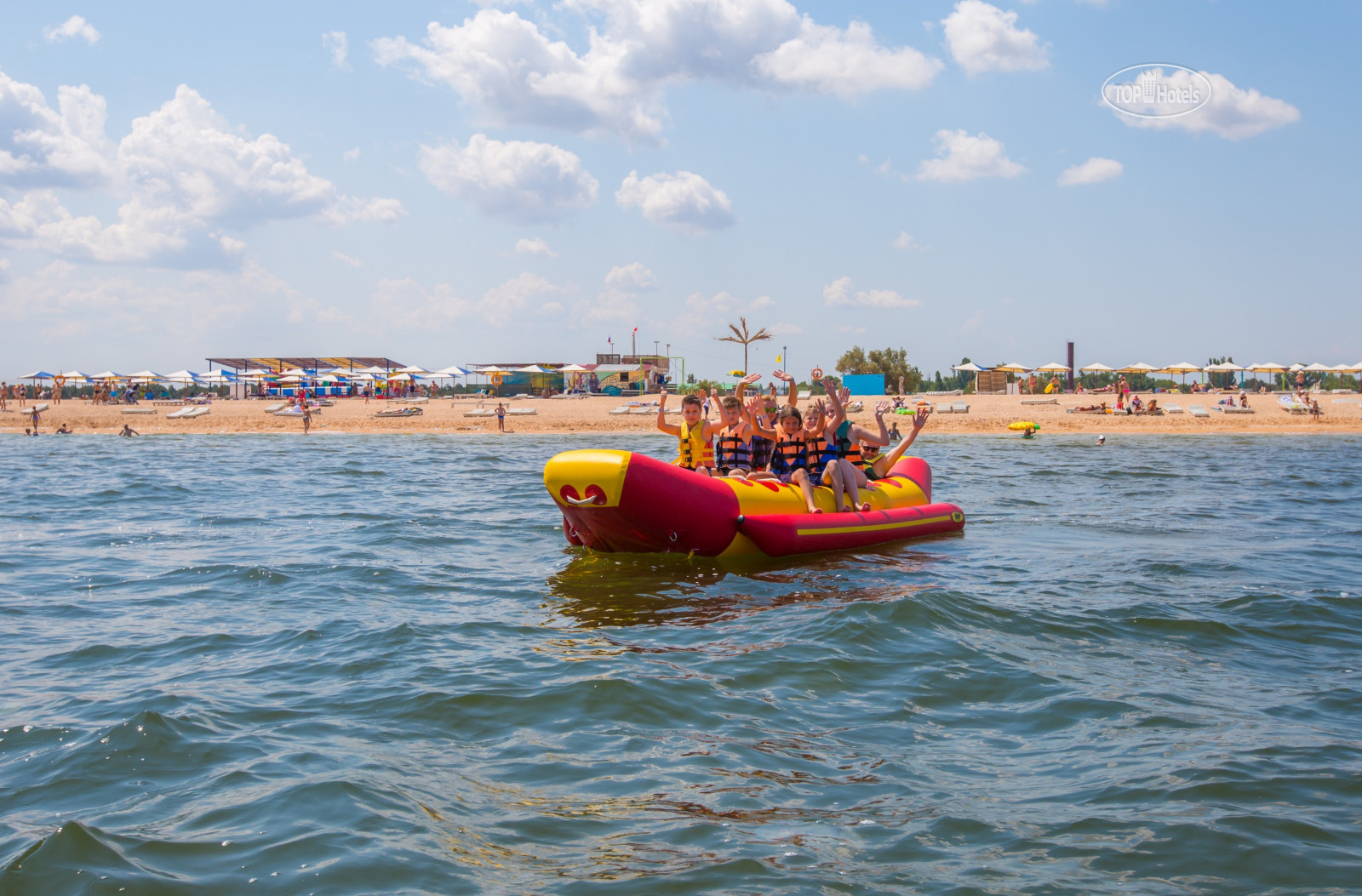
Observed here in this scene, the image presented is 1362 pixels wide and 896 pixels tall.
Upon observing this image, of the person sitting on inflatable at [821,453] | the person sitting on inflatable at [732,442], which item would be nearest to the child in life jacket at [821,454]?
the person sitting on inflatable at [821,453]

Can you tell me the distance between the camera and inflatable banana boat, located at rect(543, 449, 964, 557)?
6.94 metres

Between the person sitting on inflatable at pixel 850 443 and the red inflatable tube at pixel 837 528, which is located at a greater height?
the person sitting on inflatable at pixel 850 443

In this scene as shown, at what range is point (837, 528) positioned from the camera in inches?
319

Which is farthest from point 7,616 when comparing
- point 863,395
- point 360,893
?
point 863,395

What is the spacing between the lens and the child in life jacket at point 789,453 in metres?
8.26

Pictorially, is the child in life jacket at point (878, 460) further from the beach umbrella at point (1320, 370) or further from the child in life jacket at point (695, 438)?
the beach umbrella at point (1320, 370)

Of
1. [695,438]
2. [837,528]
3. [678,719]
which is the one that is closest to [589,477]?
[695,438]

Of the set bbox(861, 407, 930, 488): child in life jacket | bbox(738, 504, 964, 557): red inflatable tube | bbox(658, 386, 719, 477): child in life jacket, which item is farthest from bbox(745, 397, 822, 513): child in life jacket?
bbox(861, 407, 930, 488): child in life jacket

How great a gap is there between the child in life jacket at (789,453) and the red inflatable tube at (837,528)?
0.82ft

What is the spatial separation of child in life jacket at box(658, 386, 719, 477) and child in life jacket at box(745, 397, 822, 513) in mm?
505

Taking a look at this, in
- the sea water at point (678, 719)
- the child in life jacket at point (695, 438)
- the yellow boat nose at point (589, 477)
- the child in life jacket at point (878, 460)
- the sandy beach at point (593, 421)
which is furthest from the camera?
the sandy beach at point (593, 421)

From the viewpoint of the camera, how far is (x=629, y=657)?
525cm

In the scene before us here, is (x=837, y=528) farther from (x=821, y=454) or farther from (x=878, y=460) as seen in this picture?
(x=878, y=460)

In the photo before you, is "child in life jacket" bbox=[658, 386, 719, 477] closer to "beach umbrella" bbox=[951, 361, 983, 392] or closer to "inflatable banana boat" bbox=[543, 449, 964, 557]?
"inflatable banana boat" bbox=[543, 449, 964, 557]
